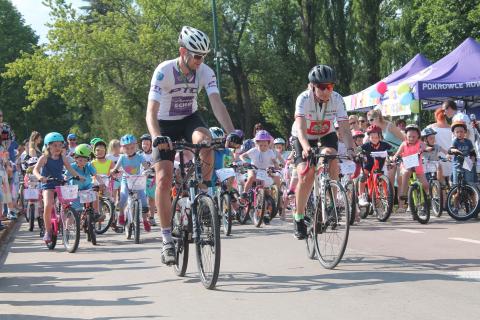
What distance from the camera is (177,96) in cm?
758

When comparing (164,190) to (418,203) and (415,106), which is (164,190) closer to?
(418,203)

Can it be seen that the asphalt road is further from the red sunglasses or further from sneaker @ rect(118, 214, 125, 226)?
sneaker @ rect(118, 214, 125, 226)

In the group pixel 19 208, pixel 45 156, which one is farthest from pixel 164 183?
pixel 19 208

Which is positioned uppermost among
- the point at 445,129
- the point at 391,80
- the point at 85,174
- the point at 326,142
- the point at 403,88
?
the point at 391,80

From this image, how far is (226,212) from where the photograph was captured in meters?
13.0

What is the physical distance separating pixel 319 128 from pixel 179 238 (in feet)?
6.97

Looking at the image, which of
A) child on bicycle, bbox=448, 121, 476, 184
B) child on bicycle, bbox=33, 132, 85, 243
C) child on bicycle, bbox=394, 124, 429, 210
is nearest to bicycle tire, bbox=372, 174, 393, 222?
child on bicycle, bbox=394, 124, 429, 210

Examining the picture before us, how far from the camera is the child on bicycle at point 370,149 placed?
13770mm

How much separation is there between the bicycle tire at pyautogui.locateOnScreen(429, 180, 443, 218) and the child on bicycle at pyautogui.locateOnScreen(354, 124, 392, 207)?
3.16 feet

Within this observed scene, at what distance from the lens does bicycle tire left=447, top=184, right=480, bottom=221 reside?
1272 cm

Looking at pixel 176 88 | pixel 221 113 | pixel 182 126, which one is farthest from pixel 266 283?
pixel 176 88

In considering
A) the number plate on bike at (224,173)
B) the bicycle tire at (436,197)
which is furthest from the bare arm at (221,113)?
the bicycle tire at (436,197)

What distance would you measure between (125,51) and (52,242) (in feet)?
103

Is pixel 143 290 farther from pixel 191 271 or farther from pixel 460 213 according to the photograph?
pixel 460 213
